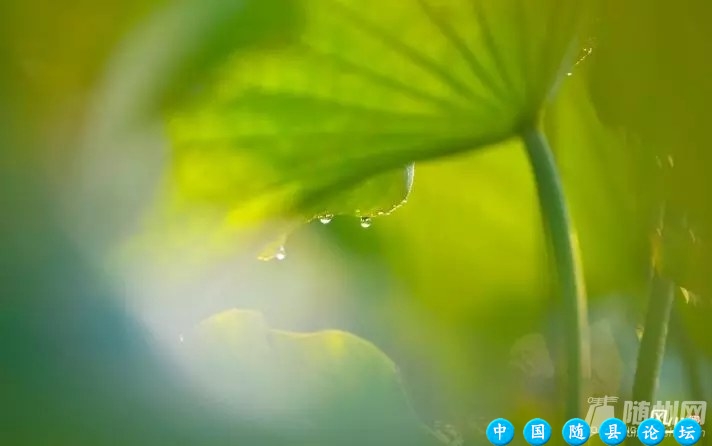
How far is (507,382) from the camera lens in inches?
29.1

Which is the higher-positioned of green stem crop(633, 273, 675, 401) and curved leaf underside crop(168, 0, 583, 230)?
curved leaf underside crop(168, 0, 583, 230)

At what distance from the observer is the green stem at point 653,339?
29.3 inches

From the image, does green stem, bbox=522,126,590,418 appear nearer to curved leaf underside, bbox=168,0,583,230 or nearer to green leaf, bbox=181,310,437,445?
curved leaf underside, bbox=168,0,583,230

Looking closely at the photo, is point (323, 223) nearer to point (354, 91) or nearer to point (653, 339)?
point (354, 91)

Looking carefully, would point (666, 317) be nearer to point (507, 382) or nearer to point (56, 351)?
point (507, 382)

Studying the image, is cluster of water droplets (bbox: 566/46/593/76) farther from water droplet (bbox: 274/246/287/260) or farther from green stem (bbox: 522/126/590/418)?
water droplet (bbox: 274/246/287/260)

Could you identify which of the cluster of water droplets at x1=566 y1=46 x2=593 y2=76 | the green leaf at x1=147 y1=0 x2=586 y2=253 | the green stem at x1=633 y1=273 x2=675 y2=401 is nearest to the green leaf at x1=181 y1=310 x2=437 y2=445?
the green leaf at x1=147 y1=0 x2=586 y2=253

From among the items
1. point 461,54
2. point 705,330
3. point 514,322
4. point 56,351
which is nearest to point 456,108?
point 461,54

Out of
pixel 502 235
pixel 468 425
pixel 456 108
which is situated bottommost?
pixel 468 425

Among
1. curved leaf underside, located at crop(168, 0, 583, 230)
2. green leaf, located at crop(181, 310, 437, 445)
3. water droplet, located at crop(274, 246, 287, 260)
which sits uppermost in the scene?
curved leaf underside, located at crop(168, 0, 583, 230)

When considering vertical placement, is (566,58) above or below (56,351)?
above

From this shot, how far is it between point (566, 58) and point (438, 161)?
0.15 metres

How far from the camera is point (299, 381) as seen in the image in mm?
731

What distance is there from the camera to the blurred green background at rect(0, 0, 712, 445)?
2.36 ft
